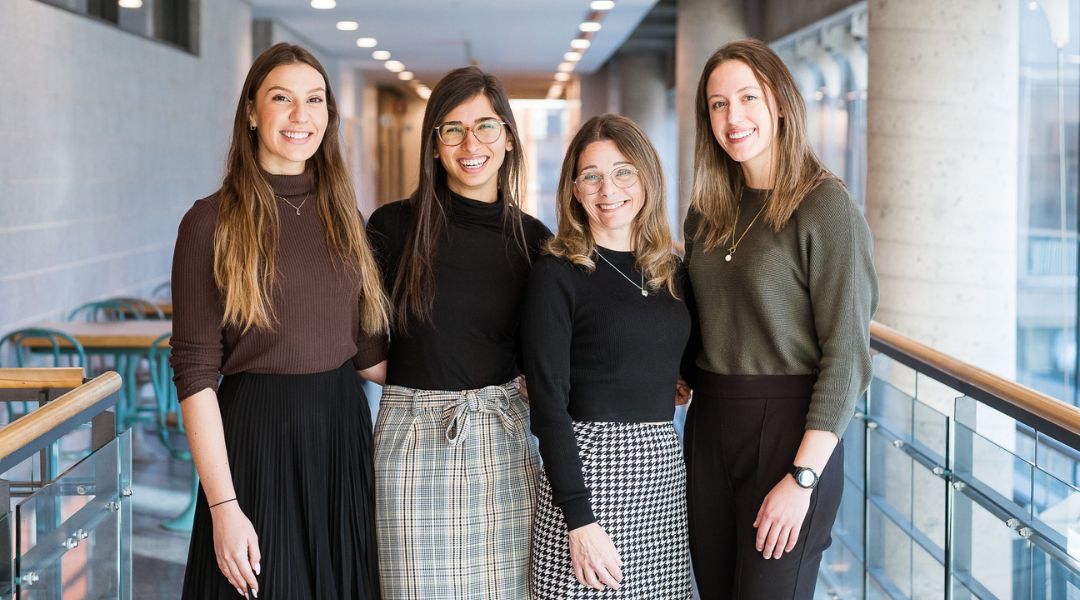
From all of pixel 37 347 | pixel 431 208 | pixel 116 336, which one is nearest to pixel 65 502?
pixel 431 208

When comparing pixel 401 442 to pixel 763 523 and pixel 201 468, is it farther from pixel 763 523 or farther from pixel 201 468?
pixel 763 523

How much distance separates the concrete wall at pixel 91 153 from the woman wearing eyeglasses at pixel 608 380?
454 cm

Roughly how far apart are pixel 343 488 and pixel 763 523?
2.72 feet

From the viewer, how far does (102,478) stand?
7.27 ft

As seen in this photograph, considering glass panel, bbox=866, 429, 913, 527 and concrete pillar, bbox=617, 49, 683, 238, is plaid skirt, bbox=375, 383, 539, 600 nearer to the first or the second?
glass panel, bbox=866, 429, 913, 527

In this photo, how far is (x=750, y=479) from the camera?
215 centimetres

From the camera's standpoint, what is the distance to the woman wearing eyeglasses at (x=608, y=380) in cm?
206

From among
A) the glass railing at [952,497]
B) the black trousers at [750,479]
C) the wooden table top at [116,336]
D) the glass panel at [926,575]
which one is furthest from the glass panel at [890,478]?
the wooden table top at [116,336]

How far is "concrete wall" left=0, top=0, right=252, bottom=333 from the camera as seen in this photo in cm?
586

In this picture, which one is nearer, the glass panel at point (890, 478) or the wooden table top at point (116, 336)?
the glass panel at point (890, 478)

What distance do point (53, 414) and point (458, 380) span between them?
0.76 metres

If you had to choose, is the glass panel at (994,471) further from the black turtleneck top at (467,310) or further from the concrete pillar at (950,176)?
the concrete pillar at (950,176)

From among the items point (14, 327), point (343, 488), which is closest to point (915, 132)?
point (343, 488)

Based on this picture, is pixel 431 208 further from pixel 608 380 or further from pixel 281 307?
pixel 608 380
